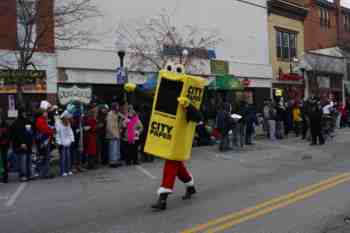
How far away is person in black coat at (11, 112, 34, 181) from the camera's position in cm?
1199

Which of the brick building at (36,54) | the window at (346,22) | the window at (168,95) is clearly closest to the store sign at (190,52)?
the brick building at (36,54)

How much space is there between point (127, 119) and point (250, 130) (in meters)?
6.43

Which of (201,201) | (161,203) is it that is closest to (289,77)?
(201,201)

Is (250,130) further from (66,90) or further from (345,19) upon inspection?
(345,19)

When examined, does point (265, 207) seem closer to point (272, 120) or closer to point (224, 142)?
point (224, 142)

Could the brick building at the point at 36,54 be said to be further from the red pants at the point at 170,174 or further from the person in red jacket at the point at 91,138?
the red pants at the point at 170,174

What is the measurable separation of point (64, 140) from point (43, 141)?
1.68 feet

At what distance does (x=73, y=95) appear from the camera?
48.8 ft

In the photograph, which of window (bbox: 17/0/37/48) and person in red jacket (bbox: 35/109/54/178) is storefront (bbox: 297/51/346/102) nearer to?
window (bbox: 17/0/37/48)

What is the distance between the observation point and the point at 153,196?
30.0 feet

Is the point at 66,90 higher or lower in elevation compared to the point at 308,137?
higher

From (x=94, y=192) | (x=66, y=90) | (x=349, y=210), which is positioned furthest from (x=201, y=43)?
(x=349, y=210)

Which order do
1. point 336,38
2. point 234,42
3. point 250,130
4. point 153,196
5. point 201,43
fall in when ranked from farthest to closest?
1. point 336,38
2. point 234,42
3. point 201,43
4. point 250,130
5. point 153,196

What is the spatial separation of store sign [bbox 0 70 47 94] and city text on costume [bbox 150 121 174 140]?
33.3 feet
